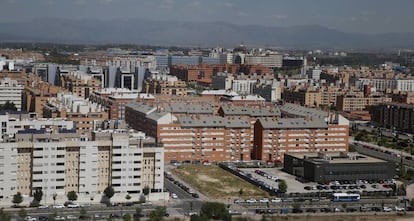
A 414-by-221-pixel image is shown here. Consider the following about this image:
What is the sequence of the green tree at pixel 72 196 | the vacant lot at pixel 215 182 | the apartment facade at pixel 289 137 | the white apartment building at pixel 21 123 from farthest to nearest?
1. the apartment facade at pixel 289 137
2. the white apartment building at pixel 21 123
3. the vacant lot at pixel 215 182
4. the green tree at pixel 72 196

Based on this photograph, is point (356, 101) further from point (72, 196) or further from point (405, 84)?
point (72, 196)

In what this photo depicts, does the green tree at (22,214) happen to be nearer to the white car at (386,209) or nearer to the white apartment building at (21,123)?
the white apartment building at (21,123)

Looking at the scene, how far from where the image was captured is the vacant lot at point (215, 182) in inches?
541

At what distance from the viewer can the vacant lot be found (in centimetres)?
1373

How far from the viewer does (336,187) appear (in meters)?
14.4

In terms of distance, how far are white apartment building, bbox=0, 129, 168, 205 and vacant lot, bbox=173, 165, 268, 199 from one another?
1.42 metres

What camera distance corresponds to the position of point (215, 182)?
48.3ft

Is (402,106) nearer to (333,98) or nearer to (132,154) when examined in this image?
(333,98)

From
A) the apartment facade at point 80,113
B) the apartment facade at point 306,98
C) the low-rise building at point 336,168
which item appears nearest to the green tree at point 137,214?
the low-rise building at point 336,168

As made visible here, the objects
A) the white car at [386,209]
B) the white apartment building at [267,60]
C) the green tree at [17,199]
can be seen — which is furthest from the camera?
the white apartment building at [267,60]

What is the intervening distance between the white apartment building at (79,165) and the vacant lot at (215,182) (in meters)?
1.42

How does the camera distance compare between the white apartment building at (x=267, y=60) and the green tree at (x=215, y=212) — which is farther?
the white apartment building at (x=267, y=60)

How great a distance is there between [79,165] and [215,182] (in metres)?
3.32

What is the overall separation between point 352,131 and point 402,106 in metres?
2.33
